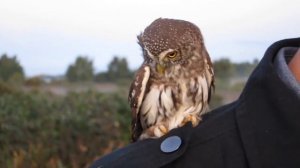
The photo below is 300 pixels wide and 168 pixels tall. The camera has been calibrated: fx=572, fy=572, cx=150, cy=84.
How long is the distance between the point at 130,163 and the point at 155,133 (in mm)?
792

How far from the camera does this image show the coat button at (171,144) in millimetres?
1608

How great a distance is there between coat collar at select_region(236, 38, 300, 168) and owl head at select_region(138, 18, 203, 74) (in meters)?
1.15

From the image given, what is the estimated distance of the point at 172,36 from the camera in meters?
2.79

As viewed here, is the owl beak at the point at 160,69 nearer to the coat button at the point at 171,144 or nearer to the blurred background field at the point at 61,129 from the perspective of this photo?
the coat button at the point at 171,144

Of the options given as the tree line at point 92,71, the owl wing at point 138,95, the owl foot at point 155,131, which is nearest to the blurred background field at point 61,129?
the owl wing at point 138,95

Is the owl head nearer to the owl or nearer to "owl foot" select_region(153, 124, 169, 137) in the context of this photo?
the owl

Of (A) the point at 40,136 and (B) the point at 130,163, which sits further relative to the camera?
(A) the point at 40,136

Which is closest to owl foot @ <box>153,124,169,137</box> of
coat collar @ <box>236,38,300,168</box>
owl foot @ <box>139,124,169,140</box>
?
owl foot @ <box>139,124,169,140</box>

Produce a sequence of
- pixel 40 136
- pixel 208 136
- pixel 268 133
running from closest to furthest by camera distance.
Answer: pixel 268 133, pixel 208 136, pixel 40 136

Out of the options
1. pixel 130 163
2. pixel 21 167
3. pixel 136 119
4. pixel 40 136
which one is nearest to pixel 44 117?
pixel 40 136

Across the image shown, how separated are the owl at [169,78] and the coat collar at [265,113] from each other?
3.29 ft

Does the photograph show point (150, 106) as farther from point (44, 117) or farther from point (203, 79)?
point (44, 117)

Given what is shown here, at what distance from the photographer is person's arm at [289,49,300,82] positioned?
5.32ft

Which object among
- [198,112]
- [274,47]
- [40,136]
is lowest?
[40,136]
